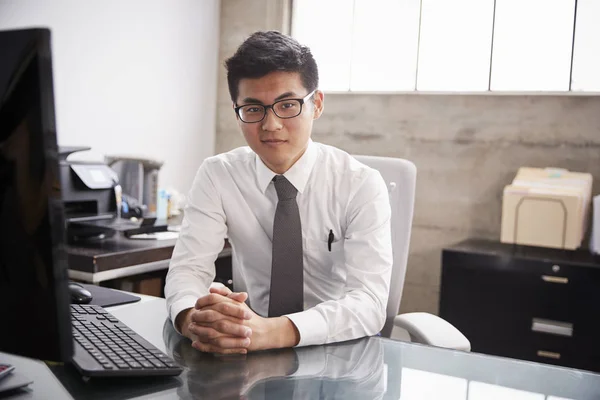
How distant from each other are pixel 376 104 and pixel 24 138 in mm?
2990

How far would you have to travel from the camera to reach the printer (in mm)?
2279

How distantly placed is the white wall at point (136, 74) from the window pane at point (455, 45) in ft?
4.54

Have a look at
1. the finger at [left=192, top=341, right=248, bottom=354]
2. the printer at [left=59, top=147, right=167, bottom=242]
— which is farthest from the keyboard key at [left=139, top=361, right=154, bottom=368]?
the printer at [left=59, top=147, right=167, bottom=242]

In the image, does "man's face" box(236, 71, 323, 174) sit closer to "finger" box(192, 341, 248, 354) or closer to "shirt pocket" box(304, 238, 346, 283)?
"shirt pocket" box(304, 238, 346, 283)

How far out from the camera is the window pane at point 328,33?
3.71 meters

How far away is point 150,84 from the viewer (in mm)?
3438

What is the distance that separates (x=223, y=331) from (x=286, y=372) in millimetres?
154

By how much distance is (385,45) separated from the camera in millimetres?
3572

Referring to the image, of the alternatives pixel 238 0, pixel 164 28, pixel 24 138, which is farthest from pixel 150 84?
pixel 24 138

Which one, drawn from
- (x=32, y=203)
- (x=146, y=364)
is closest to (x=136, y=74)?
(x=146, y=364)

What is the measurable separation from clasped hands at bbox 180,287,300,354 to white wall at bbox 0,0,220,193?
176 cm

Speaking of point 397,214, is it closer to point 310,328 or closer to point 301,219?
point 301,219

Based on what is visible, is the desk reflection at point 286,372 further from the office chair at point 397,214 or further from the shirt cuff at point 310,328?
the office chair at point 397,214

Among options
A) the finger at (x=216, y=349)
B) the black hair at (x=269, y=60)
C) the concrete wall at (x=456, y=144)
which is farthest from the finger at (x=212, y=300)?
the concrete wall at (x=456, y=144)
